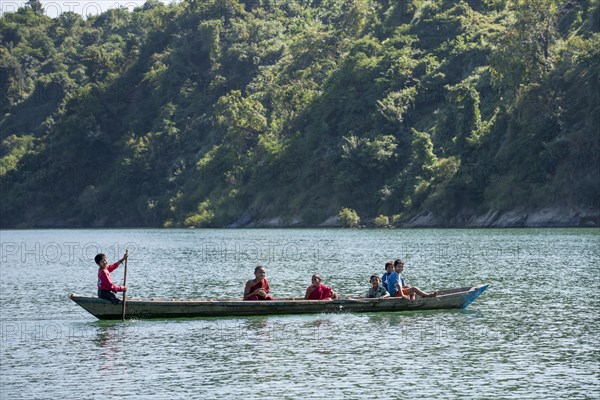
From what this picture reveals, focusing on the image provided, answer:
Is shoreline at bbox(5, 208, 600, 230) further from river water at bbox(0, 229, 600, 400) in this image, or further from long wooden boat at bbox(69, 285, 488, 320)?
long wooden boat at bbox(69, 285, 488, 320)

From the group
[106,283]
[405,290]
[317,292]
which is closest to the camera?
[106,283]

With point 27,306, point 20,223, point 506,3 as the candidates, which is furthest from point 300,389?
point 20,223

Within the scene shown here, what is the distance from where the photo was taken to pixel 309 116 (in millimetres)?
126375

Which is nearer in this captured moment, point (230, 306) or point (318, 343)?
point (318, 343)

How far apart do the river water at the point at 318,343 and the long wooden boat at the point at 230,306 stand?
289 millimetres

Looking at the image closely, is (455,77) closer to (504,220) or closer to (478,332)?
(504,220)

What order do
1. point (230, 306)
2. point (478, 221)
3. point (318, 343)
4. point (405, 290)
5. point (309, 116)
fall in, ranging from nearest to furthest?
point (318, 343) → point (230, 306) → point (405, 290) → point (478, 221) → point (309, 116)

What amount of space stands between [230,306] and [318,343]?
520 centimetres

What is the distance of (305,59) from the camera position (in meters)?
143

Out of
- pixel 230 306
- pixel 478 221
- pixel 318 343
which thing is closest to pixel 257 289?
pixel 230 306

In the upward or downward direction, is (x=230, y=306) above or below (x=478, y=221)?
below

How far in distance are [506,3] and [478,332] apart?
4134 inches

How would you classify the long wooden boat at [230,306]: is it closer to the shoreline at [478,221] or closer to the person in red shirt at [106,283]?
the person in red shirt at [106,283]

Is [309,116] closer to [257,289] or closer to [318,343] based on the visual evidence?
[257,289]
